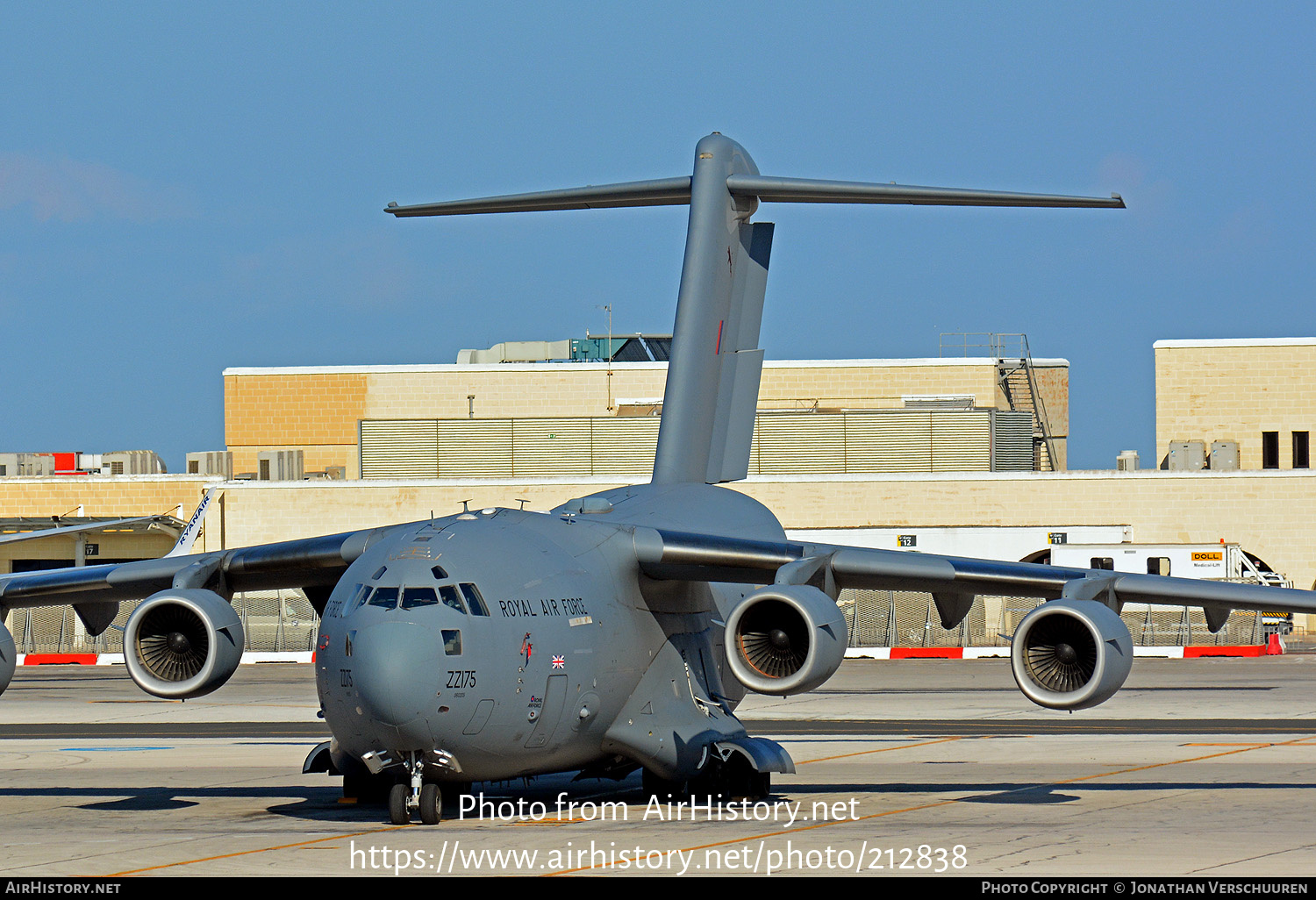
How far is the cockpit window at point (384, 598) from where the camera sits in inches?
617

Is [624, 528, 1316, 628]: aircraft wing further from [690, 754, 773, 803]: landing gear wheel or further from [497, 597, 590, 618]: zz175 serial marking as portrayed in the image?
[690, 754, 773, 803]: landing gear wheel

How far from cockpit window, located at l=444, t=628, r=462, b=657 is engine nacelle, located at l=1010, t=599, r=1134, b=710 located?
513 centimetres

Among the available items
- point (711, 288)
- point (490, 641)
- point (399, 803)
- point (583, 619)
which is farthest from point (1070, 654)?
point (711, 288)

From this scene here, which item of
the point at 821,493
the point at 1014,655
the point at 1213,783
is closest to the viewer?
the point at 1014,655

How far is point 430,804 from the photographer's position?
16.0 meters

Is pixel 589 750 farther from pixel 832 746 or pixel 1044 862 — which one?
pixel 832 746

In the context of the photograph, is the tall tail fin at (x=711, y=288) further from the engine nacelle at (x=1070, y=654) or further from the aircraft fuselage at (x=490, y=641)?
the engine nacelle at (x=1070, y=654)

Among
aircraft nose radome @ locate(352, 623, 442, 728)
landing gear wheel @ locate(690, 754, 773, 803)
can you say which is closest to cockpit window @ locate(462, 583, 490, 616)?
aircraft nose radome @ locate(352, 623, 442, 728)

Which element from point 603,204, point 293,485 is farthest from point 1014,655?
point 293,485

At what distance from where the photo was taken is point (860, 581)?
17719 mm

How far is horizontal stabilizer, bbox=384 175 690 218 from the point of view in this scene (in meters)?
21.3

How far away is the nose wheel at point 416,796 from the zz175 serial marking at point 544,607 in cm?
158

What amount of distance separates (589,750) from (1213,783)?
7.37 metres

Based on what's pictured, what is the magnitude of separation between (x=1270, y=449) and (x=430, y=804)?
4849 centimetres
